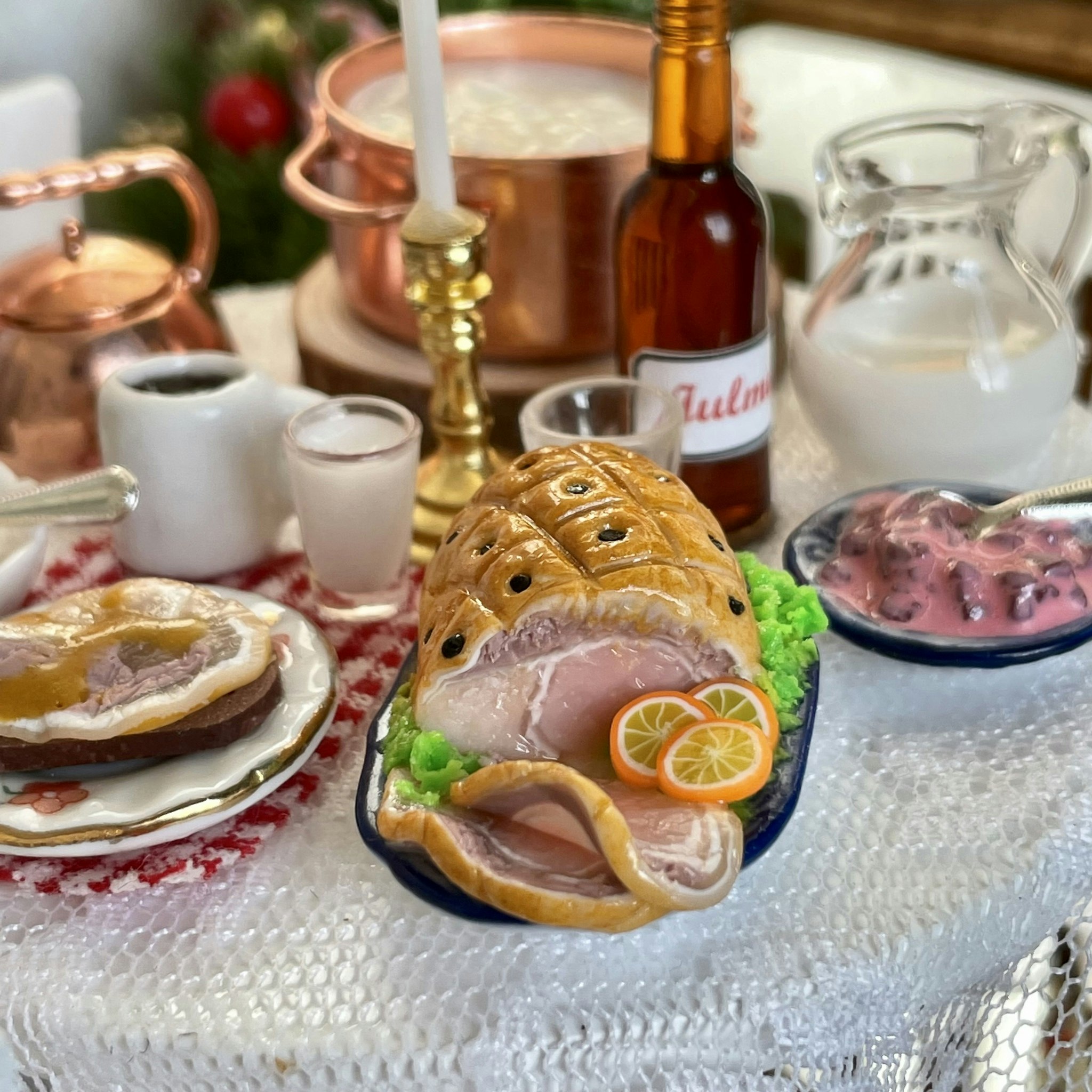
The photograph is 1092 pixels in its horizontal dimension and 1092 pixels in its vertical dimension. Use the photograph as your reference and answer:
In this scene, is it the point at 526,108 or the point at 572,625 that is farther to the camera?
the point at 526,108

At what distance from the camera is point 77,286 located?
3.04ft

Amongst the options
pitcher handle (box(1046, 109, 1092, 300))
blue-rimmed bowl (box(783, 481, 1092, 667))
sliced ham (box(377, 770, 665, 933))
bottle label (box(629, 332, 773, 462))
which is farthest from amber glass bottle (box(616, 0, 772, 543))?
sliced ham (box(377, 770, 665, 933))

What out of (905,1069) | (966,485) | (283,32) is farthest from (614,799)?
(283,32)

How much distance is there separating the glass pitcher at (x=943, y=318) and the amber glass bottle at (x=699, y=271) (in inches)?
3.3

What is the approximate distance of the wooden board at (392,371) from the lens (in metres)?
0.97

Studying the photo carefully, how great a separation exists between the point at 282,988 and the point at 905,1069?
322mm

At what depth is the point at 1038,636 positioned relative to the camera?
2.28 feet

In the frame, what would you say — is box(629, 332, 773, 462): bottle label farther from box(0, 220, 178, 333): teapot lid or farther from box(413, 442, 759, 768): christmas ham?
box(0, 220, 178, 333): teapot lid

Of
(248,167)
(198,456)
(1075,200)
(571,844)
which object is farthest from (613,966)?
(248,167)

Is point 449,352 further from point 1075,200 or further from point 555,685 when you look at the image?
point 1075,200

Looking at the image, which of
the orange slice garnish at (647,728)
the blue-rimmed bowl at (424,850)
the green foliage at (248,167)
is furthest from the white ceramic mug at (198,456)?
the green foliage at (248,167)

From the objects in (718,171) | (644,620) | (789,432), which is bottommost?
(789,432)

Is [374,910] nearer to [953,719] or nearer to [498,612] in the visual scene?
[498,612]

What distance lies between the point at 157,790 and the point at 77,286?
450 mm
